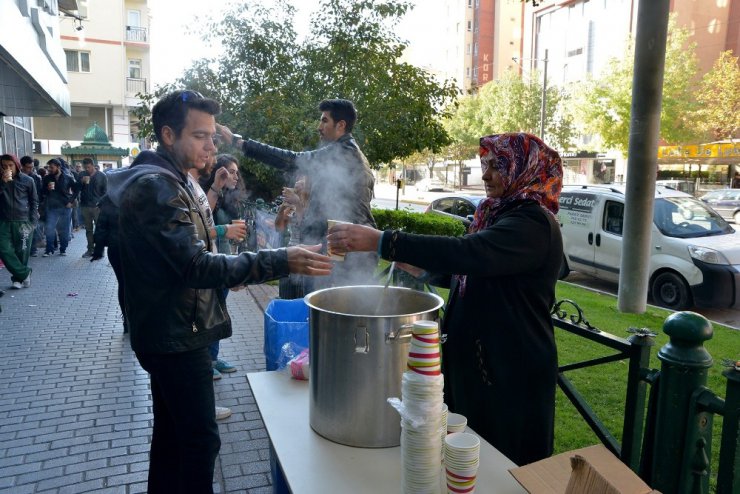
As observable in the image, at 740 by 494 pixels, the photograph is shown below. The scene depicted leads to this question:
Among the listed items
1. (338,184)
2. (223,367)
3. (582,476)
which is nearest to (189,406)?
(582,476)

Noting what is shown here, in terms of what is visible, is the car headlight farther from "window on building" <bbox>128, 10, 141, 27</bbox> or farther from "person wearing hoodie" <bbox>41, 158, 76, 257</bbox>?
"window on building" <bbox>128, 10, 141, 27</bbox>

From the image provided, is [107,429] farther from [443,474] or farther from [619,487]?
[619,487]

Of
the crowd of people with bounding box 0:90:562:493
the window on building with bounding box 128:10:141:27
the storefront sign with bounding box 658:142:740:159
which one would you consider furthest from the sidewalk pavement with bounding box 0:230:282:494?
the window on building with bounding box 128:10:141:27

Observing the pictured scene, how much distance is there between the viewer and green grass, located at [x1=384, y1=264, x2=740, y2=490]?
12.5 ft

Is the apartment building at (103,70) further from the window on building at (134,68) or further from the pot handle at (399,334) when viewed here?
the pot handle at (399,334)

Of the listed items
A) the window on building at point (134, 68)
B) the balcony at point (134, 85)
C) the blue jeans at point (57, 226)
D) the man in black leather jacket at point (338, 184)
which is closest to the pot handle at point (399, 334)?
the man in black leather jacket at point (338, 184)

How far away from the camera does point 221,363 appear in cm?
497

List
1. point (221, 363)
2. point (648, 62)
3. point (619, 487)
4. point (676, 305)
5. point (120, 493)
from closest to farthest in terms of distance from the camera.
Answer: point (619, 487), point (120, 493), point (221, 363), point (648, 62), point (676, 305)

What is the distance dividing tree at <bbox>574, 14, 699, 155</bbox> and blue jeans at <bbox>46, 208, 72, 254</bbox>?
23.7 m

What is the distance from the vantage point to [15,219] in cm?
829

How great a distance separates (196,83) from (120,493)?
8.75 m

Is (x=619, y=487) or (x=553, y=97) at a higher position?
(x=553, y=97)

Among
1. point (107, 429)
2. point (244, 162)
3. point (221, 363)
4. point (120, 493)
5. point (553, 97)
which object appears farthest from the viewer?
point (553, 97)

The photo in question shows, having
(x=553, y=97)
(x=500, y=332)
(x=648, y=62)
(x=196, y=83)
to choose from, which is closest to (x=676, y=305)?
(x=648, y=62)
